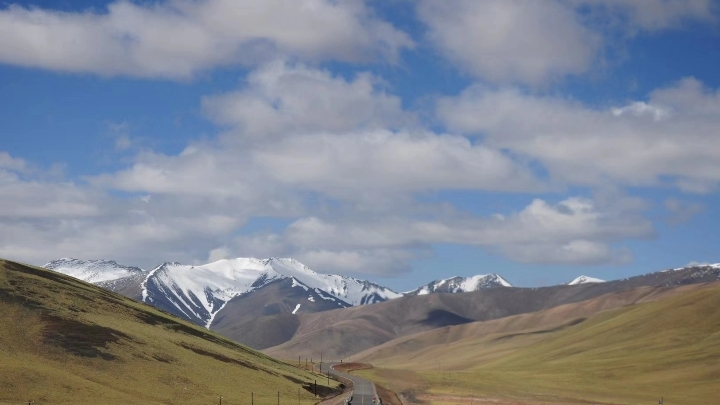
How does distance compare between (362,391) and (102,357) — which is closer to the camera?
(102,357)

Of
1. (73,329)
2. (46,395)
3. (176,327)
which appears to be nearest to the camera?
(46,395)

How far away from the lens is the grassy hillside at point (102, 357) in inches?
3900

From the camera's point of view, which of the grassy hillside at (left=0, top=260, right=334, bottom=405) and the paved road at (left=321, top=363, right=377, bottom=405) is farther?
the paved road at (left=321, top=363, right=377, bottom=405)

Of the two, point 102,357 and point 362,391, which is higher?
point 102,357

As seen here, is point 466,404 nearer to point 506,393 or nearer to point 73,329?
point 506,393

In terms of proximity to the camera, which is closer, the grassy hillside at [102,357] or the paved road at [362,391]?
the grassy hillside at [102,357]

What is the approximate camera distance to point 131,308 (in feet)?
502

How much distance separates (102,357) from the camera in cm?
11306

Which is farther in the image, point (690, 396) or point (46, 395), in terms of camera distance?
point (690, 396)

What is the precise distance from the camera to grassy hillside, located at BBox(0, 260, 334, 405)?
325ft

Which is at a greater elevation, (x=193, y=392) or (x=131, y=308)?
(x=131, y=308)

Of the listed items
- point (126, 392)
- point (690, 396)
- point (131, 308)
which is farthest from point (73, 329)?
point (690, 396)

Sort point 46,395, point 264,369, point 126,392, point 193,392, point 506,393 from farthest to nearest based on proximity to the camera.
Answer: point 506,393
point 264,369
point 193,392
point 126,392
point 46,395

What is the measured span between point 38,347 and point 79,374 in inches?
348
